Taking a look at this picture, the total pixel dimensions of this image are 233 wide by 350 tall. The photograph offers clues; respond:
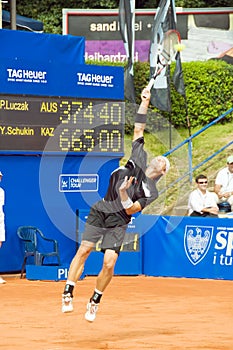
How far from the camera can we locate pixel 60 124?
18.2 m

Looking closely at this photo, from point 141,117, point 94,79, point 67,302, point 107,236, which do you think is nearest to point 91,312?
point 67,302

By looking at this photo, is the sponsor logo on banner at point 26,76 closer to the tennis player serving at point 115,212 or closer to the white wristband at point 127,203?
the tennis player serving at point 115,212

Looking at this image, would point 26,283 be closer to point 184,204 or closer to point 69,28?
point 184,204

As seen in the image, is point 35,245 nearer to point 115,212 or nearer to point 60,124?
point 60,124

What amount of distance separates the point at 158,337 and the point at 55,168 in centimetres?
767

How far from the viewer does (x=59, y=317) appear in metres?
13.1

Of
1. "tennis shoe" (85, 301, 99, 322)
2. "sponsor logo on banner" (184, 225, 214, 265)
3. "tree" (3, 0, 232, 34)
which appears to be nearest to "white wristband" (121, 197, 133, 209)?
"tennis shoe" (85, 301, 99, 322)

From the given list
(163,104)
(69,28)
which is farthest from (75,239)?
(69,28)

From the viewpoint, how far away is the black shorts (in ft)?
38.7

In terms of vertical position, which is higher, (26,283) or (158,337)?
(158,337)

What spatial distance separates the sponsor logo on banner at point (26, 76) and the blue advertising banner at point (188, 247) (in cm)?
346

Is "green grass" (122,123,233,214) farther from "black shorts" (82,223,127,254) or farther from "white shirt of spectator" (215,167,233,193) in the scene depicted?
"black shorts" (82,223,127,254)

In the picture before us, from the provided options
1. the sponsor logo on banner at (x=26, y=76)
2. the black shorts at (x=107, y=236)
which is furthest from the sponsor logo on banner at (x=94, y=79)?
the black shorts at (x=107, y=236)

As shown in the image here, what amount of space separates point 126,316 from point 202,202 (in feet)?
19.5
